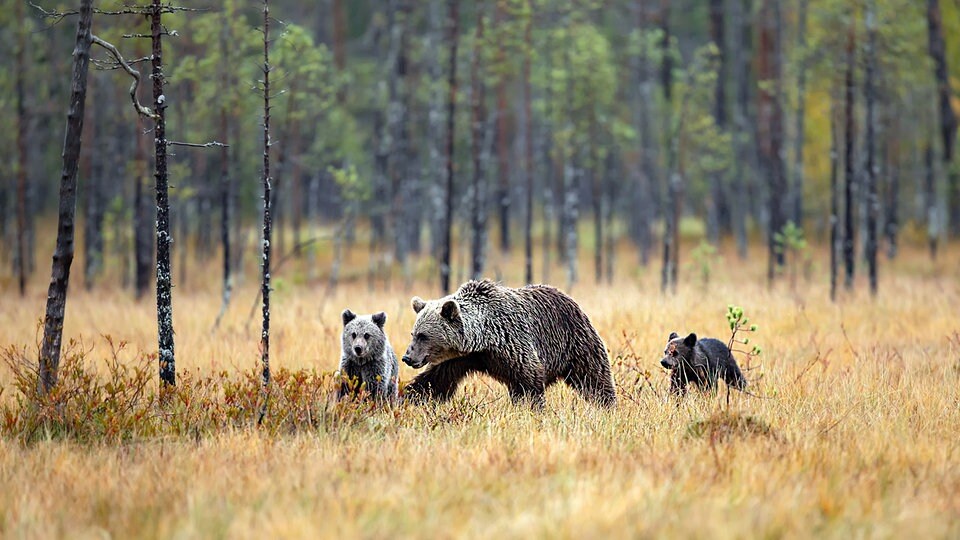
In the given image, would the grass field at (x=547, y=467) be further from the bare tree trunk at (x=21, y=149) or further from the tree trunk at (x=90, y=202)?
the tree trunk at (x=90, y=202)

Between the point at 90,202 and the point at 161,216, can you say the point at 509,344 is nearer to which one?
the point at 161,216

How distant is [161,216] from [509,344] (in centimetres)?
361

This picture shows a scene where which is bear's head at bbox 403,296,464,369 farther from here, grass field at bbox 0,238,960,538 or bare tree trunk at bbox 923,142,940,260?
bare tree trunk at bbox 923,142,940,260

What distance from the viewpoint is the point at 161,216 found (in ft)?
29.8

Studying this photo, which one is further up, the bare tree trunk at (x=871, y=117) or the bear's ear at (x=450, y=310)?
the bare tree trunk at (x=871, y=117)

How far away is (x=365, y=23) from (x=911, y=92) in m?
27.2

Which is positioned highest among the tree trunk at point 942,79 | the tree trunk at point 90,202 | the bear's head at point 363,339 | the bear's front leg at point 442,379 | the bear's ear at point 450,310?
the tree trunk at point 942,79

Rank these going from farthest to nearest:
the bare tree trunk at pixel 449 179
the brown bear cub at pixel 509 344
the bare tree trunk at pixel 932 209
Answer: the bare tree trunk at pixel 932 209, the bare tree trunk at pixel 449 179, the brown bear cub at pixel 509 344

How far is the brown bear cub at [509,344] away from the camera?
29.1ft

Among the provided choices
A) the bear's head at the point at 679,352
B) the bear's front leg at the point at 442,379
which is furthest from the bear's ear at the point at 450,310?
the bear's head at the point at 679,352

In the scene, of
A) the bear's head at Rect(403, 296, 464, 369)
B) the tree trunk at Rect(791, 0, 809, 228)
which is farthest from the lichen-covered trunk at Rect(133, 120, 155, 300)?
the tree trunk at Rect(791, 0, 809, 228)

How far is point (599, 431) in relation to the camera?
789 centimetres

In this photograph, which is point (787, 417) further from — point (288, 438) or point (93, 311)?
point (93, 311)

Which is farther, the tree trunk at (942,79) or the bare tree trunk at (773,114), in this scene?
the bare tree trunk at (773,114)
